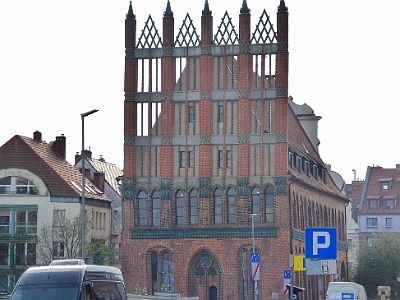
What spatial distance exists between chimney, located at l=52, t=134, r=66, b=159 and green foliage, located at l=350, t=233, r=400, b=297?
103ft

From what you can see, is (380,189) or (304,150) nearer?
(304,150)

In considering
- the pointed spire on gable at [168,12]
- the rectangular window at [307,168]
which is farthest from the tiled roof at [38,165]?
the rectangular window at [307,168]

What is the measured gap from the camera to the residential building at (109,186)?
409 ft

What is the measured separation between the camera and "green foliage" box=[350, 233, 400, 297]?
133125 millimetres

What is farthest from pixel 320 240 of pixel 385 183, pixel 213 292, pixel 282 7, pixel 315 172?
pixel 385 183

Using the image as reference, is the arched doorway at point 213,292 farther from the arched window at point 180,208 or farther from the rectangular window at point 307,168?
the rectangular window at point 307,168

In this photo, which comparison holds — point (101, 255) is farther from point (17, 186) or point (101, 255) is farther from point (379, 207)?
point (379, 207)

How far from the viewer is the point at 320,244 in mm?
45375

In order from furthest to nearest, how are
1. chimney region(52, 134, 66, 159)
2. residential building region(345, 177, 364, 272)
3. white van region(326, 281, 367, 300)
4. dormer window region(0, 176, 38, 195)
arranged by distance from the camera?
residential building region(345, 177, 364, 272), chimney region(52, 134, 66, 159), dormer window region(0, 176, 38, 195), white van region(326, 281, 367, 300)

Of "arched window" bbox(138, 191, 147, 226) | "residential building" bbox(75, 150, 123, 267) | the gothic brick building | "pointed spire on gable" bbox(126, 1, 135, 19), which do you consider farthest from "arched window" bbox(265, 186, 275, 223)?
"residential building" bbox(75, 150, 123, 267)

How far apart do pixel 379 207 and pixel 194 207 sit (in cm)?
6159

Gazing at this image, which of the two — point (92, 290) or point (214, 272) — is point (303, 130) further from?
point (92, 290)

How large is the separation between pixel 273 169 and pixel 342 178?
4292 cm

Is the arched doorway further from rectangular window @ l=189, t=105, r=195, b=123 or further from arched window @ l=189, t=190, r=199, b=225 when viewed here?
rectangular window @ l=189, t=105, r=195, b=123
